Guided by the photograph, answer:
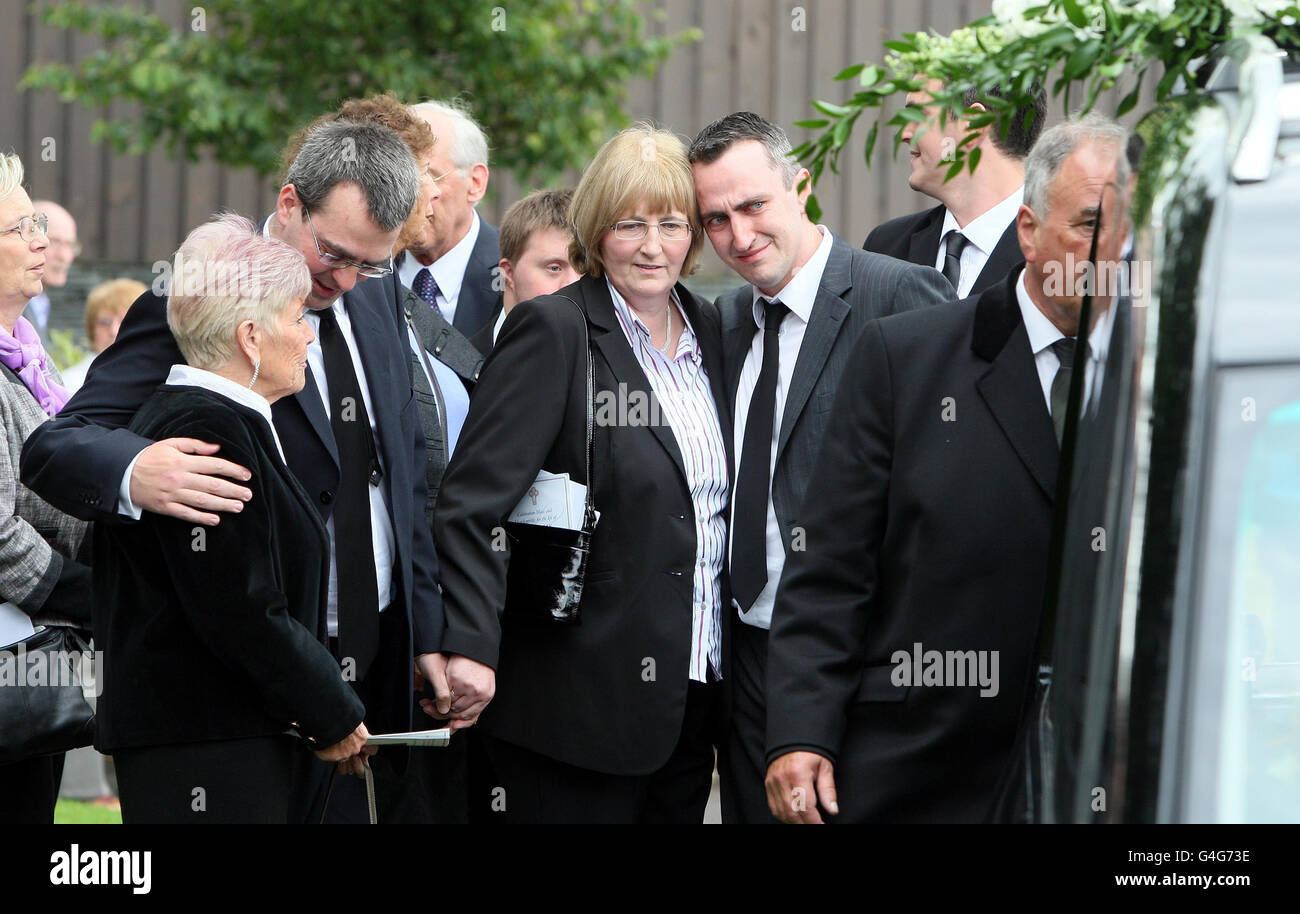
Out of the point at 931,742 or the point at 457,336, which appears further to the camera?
the point at 457,336

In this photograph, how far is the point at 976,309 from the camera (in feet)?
10.0

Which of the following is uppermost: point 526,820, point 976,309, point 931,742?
point 976,309

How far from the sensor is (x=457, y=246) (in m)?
5.46

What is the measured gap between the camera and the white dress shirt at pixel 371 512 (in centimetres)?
358

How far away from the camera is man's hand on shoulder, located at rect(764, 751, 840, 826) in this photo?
9.88ft

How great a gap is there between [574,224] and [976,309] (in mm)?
1108

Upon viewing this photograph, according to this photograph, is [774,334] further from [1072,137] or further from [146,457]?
[146,457]

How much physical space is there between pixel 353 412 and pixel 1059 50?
73.4 inches

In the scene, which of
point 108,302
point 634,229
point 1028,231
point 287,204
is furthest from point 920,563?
point 108,302

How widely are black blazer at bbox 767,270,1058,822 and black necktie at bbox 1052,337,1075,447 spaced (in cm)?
2

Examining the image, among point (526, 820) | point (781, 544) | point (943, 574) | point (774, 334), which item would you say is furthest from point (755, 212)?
point (526, 820)

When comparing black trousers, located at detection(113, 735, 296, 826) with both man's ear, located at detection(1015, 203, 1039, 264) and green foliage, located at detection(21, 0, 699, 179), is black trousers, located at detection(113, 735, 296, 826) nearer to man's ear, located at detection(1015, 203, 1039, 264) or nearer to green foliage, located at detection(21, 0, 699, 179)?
man's ear, located at detection(1015, 203, 1039, 264)

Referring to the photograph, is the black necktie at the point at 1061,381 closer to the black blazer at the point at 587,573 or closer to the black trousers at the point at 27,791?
the black blazer at the point at 587,573

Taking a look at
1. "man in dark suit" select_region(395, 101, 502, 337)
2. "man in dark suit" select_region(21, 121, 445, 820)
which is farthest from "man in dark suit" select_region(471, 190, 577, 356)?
"man in dark suit" select_region(21, 121, 445, 820)
